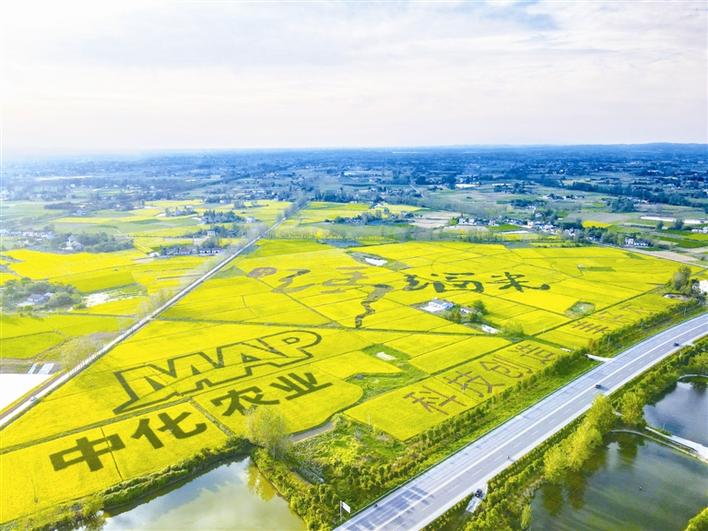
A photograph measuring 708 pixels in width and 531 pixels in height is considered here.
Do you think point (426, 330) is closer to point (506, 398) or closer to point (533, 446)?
point (506, 398)

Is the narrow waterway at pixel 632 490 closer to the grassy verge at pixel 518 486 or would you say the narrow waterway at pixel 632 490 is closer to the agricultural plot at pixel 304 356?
the grassy verge at pixel 518 486

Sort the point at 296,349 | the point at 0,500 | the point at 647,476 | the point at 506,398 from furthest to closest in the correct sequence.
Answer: the point at 296,349 → the point at 506,398 → the point at 647,476 → the point at 0,500

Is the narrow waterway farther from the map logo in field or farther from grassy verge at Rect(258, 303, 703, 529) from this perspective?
the map logo in field

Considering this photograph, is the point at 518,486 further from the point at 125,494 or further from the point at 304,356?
the point at 304,356

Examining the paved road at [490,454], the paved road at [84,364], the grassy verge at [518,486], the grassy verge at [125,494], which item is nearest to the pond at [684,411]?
the grassy verge at [518,486]

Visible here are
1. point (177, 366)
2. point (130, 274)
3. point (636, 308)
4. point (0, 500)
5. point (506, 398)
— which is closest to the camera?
point (0, 500)

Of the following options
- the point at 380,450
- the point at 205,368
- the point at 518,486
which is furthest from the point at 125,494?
the point at 518,486

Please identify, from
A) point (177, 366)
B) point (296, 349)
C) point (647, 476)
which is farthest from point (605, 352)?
point (177, 366)
